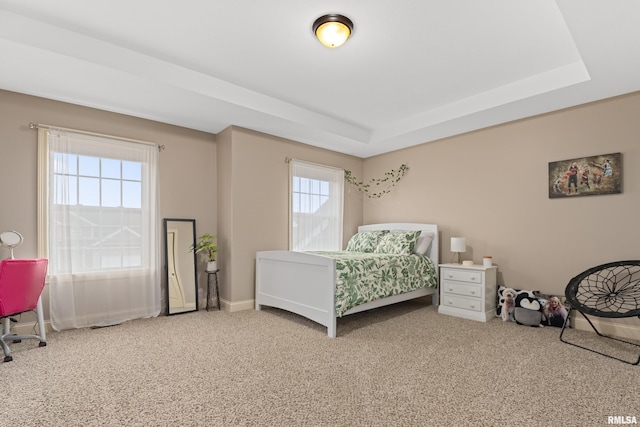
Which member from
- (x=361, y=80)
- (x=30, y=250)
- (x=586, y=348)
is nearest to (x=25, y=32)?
(x=30, y=250)

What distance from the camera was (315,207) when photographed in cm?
489

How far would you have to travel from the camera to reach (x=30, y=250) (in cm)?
304

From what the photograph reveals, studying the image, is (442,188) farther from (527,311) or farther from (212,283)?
(212,283)

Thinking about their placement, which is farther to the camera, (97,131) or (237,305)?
(237,305)

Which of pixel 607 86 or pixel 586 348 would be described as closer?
pixel 586 348

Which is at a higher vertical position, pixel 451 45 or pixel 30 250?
pixel 451 45

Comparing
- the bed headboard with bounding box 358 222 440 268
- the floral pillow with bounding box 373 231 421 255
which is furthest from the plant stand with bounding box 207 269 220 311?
the bed headboard with bounding box 358 222 440 268

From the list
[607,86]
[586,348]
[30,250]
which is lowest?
[586,348]

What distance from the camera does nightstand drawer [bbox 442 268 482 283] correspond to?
11.7ft

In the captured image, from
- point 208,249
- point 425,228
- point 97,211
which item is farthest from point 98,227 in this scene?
point 425,228

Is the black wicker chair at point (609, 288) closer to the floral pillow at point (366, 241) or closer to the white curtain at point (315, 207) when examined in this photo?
the floral pillow at point (366, 241)

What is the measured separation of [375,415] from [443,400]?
44 cm

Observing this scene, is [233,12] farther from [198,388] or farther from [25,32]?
[198,388]

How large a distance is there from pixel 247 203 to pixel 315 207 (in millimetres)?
1193
